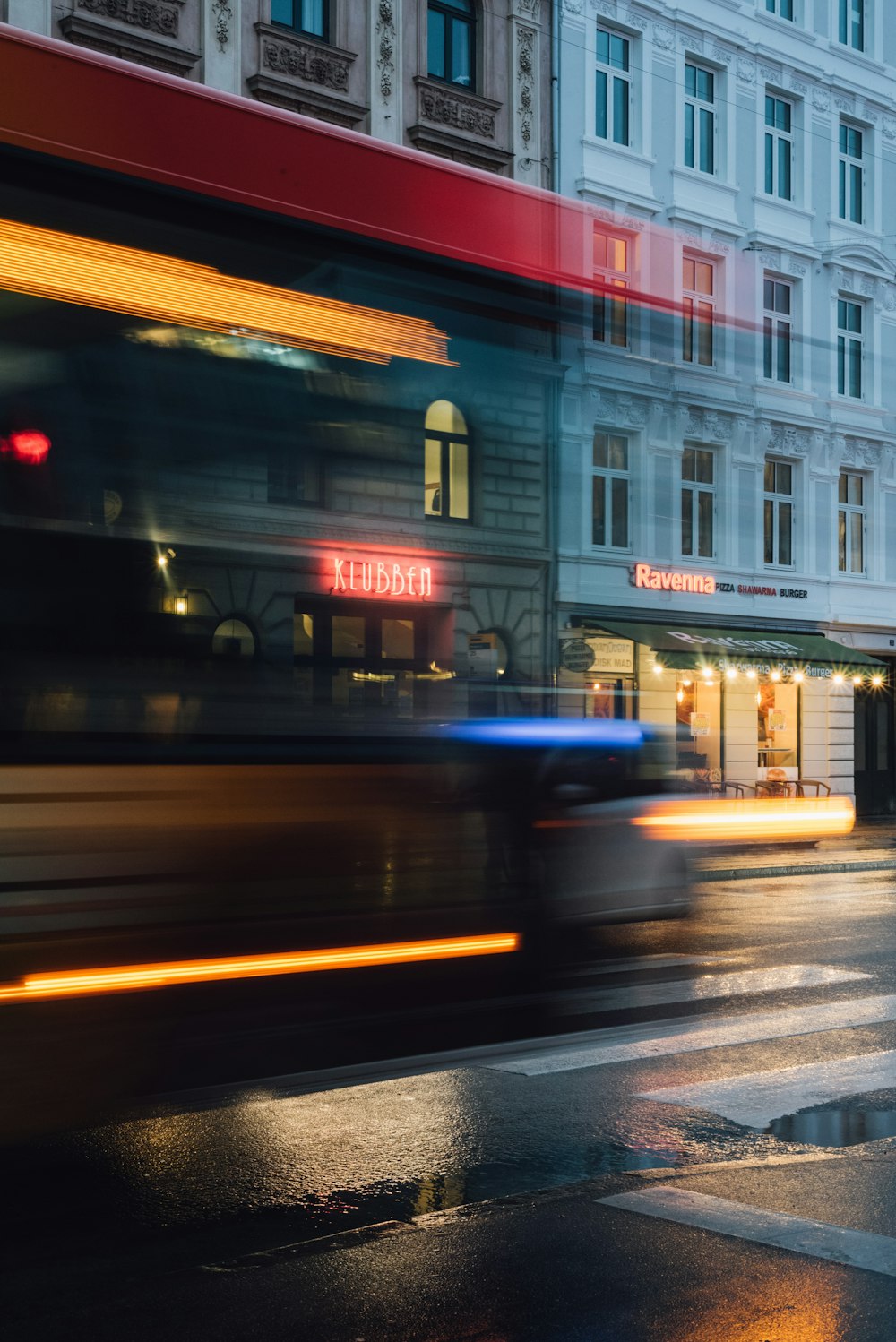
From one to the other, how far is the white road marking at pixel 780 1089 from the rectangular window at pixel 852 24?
2662 centimetres

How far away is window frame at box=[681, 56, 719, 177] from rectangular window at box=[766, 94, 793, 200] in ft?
→ 4.34

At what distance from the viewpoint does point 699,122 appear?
2712 centimetres

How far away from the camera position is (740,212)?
27.6 meters

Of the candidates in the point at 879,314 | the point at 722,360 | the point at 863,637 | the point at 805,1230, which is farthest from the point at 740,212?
the point at 805,1230

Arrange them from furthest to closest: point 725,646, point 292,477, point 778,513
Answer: point 725,646
point 778,513
point 292,477

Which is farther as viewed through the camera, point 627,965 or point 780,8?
point 780,8

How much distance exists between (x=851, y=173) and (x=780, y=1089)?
26.2m

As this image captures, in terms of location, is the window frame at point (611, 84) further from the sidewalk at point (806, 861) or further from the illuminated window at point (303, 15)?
the sidewalk at point (806, 861)

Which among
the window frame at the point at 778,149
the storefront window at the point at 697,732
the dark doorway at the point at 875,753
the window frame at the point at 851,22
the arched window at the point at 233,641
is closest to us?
the arched window at the point at 233,641

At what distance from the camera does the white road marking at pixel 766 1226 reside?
4.95 m

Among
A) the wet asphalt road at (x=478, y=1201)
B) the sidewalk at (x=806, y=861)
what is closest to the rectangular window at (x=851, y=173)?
the sidewalk at (x=806, y=861)

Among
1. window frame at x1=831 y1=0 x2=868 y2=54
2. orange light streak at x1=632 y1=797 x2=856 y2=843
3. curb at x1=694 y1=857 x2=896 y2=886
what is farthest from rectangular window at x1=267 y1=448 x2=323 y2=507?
window frame at x1=831 y1=0 x2=868 y2=54

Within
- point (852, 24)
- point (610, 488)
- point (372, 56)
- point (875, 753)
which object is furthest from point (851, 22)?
point (610, 488)

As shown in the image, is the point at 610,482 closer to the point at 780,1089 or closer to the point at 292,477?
the point at 292,477
